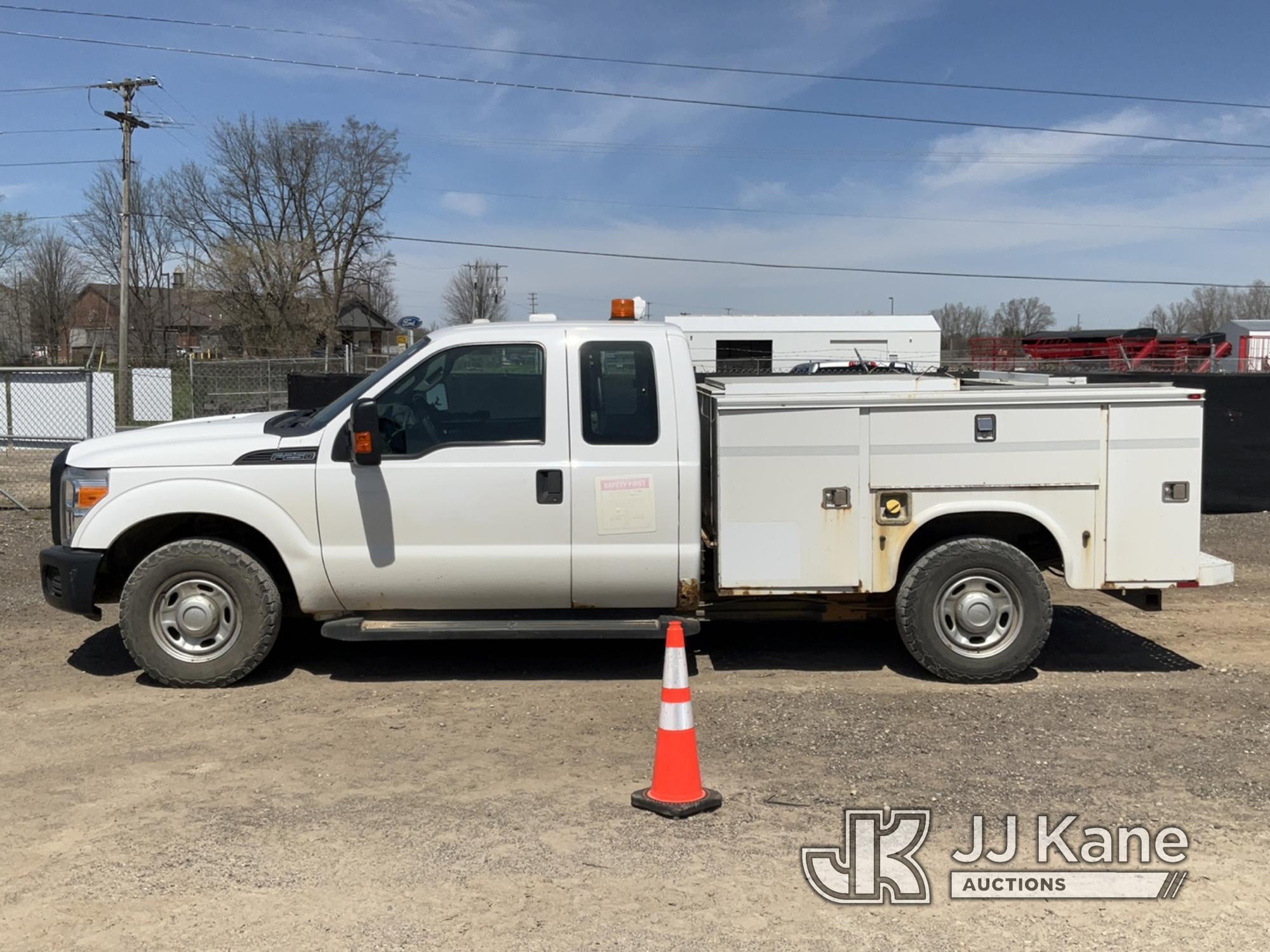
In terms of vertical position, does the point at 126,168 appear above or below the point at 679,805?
above

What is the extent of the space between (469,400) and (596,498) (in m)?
0.91

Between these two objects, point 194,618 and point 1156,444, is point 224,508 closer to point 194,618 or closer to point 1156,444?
point 194,618

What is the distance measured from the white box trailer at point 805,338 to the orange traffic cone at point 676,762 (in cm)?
2863

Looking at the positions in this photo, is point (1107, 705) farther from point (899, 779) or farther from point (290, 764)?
point (290, 764)

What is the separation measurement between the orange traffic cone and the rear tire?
209 centimetres

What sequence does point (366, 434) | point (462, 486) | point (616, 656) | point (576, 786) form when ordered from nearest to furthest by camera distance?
point (576, 786)
point (366, 434)
point (462, 486)
point (616, 656)

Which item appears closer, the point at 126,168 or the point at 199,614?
the point at 199,614

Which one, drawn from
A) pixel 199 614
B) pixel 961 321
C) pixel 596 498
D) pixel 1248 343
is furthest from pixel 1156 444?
pixel 961 321

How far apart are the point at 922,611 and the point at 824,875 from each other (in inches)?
97.3

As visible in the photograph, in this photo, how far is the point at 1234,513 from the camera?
12867mm

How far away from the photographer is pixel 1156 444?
6043mm

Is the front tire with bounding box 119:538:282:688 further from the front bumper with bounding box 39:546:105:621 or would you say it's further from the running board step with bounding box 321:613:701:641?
the running board step with bounding box 321:613:701:641

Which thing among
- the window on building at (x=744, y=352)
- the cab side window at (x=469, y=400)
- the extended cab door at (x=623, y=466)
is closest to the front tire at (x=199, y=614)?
the cab side window at (x=469, y=400)

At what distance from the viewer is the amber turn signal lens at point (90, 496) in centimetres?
605
